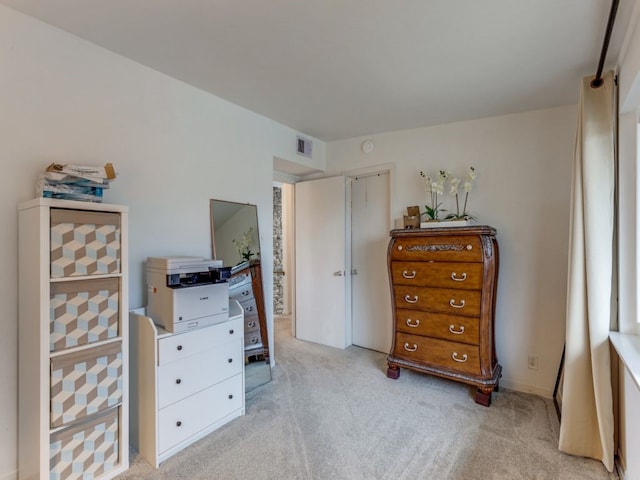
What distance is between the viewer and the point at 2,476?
1.67 meters

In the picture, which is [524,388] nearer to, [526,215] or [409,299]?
[409,299]

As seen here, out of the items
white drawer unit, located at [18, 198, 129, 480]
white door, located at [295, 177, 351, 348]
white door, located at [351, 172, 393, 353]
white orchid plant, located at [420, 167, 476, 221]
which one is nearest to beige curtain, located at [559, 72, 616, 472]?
white orchid plant, located at [420, 167, 476, 221]

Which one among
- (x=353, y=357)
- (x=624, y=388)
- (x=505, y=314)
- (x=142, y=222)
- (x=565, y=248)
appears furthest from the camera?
(x=353, y=357)

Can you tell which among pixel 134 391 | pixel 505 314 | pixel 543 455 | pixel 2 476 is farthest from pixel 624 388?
pixel 2 476

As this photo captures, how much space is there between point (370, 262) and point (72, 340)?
283cm

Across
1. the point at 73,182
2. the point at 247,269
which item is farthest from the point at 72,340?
the point at 247,269

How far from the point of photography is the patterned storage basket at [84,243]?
5.15 feet

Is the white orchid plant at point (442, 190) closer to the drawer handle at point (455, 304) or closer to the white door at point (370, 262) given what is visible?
the white door at point (370, 262)

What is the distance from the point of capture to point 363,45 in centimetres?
192

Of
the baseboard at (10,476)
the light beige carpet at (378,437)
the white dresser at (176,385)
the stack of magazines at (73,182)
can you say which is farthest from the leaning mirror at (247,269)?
the baseboard at (10,476)

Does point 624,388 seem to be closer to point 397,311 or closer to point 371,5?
point 397,311

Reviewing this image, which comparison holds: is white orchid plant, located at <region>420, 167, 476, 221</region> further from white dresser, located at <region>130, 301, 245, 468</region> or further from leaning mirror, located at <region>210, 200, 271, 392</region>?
white dresser, located at <region>130, 301, 245, 468</region>

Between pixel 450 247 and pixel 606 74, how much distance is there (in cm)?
143

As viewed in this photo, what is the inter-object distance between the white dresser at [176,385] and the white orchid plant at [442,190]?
2.19 m
